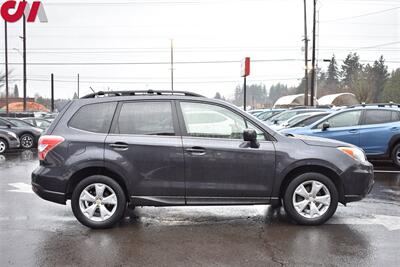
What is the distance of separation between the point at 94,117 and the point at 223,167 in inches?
72.4

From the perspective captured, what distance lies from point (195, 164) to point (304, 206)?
1.56m

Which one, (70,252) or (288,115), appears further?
(288,115)

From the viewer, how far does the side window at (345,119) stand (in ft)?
35.8

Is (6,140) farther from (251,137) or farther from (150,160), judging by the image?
(251,137)

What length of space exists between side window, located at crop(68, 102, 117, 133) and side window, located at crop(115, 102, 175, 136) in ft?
0.50

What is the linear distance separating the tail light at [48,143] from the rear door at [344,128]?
7316 millimetres

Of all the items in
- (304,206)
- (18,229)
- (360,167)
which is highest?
(360,167)

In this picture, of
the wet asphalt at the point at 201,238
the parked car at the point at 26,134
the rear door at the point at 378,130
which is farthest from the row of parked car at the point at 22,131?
the rear door at the point at 378,130

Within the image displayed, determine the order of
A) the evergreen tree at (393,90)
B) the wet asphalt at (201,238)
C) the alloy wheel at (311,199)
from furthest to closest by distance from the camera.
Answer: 1. the evergreen tree at (393,90)
2. the alloy wheel at (311,199)
3. the wet asphalt at (201,238)

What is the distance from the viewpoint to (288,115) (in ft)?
63.4

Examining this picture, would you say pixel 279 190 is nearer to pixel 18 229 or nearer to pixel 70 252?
pixel 70 252

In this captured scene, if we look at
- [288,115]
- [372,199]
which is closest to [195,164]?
[372,199]

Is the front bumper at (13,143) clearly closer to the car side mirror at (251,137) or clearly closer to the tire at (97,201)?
the tire at (97,201)

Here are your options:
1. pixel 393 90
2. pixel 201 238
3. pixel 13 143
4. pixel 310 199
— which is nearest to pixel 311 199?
pixel 310 199
